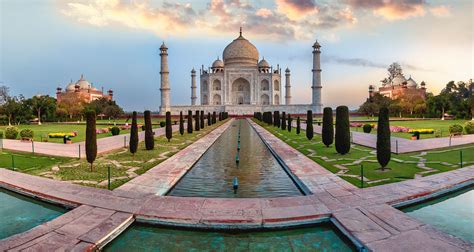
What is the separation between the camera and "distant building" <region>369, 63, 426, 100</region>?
2012 inches

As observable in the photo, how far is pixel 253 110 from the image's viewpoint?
164 feet

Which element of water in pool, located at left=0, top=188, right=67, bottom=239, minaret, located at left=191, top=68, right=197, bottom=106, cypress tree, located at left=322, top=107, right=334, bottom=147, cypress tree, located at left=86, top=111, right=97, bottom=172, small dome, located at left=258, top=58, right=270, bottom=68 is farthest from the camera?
small dome, located at left=258, top=58, right=270, bottom=68

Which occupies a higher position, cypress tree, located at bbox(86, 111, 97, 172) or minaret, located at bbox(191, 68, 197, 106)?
minaret, located at bbox(191, 68, 197, 106)

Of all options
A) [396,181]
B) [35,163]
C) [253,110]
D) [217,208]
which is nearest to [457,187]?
[396,181]

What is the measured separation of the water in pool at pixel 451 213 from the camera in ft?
14.5

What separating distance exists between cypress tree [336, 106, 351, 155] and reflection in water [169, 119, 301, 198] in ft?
6.47

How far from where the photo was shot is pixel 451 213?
16.4 ft

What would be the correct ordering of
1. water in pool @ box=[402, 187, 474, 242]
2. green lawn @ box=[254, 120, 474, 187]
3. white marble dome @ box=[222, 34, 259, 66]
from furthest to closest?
white marble dome @ box=[222, 34, 259, 66], green lawn @ box=[254, 120, 474, 187], water in pool @ box=[402, 187, 474, 242]

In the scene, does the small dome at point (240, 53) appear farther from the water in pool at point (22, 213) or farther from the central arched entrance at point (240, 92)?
the water in pool at point (22, 213)

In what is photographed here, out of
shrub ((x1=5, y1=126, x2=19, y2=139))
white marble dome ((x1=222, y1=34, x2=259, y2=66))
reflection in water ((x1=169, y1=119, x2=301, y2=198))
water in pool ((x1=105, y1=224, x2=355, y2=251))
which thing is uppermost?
white marble dome ((x1=222, y1=34, x2=259, y2=66))

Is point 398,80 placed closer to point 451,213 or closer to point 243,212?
point 451,213

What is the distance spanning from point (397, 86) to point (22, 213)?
56947 millimetres

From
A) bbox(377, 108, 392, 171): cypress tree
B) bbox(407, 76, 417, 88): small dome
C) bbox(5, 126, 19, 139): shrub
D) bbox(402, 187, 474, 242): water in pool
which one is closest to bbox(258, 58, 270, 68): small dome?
bbox(407, 76, 417, 88): small dome

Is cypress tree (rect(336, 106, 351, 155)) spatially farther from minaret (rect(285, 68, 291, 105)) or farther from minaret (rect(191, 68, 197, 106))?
minaret (rect(191, 68, 197, 106))
